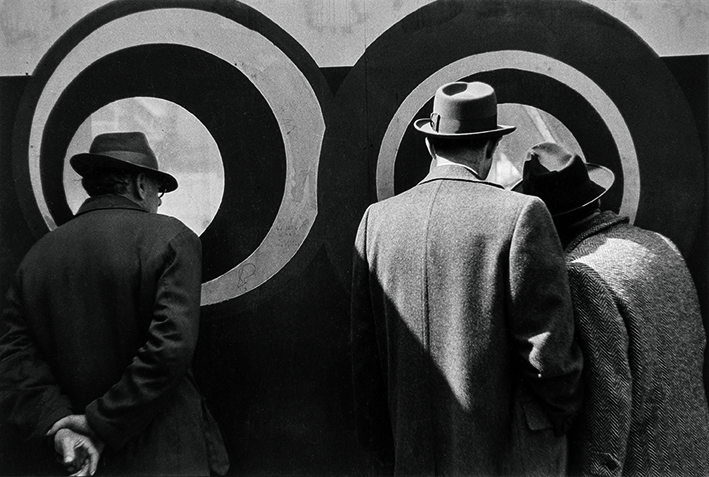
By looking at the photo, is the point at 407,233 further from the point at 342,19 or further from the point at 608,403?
the point at 342,19

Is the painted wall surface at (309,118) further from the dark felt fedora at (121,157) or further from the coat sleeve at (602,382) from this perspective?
the coat sleeve at (602,382)

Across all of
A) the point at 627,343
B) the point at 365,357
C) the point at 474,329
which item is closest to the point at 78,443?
the point at 365,357

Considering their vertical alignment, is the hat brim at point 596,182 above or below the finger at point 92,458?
above

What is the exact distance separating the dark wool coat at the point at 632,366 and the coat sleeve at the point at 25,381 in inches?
75.4

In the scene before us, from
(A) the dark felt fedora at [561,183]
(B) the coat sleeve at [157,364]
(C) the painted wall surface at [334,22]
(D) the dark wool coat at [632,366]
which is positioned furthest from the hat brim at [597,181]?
(B) the coat sleeve at [157,364]

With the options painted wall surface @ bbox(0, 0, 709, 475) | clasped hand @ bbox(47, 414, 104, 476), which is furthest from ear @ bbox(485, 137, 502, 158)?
clasped hand @ bbox(47, 414, 104, 476)

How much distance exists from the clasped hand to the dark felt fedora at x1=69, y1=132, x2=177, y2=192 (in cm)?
101

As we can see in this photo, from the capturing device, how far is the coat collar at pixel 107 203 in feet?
8.94

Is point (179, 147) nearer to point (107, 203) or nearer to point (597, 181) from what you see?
point (107, 203)

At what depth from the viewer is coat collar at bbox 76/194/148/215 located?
2.72 m

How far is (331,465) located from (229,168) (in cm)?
142

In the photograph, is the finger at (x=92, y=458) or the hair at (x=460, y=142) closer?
the hair at (x=460, y=142)

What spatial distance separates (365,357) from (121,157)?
1351 millimetres

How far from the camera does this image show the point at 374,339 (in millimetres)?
2516
